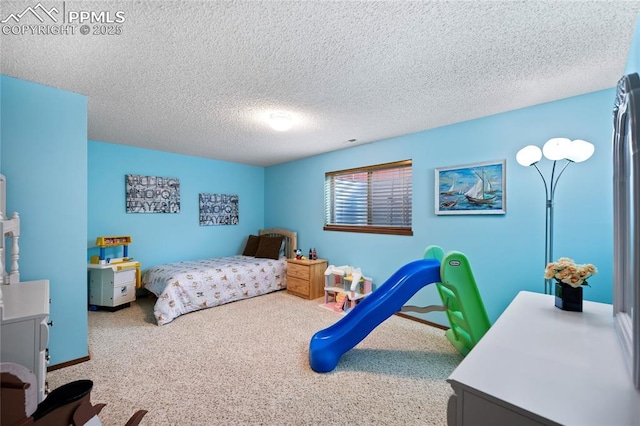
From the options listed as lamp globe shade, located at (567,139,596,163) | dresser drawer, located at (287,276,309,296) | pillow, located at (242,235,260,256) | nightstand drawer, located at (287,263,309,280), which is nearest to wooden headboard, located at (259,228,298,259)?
pillow, located at (242,235,260,256)

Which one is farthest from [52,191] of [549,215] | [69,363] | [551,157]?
[549,215]

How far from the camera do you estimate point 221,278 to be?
3918mm

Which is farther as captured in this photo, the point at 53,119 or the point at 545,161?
the point at 545,161

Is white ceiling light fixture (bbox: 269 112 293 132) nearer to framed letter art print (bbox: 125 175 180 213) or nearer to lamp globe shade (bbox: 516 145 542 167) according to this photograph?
lamp globe shade (bbox: 516 145 542 167)

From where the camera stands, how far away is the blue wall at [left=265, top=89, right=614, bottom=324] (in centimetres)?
224

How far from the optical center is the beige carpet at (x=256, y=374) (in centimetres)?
177

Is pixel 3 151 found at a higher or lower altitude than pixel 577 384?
higher

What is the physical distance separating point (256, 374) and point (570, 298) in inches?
89.9

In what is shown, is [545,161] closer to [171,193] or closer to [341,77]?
[341,77]

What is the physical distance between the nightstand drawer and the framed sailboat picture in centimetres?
214

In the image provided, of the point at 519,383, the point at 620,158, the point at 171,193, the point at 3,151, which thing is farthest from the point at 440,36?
the point at 171,193

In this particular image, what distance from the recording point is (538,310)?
1.70 m

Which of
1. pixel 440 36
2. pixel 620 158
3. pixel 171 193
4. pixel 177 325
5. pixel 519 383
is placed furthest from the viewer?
pixel 171 193

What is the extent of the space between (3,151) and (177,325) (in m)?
2.24
